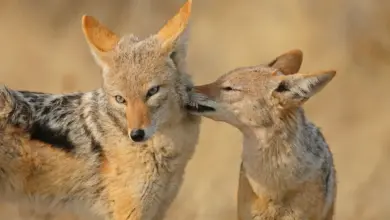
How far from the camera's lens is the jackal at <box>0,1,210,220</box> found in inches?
133

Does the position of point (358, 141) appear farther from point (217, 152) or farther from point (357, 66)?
point (217, 152)

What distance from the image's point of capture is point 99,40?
3568 mm

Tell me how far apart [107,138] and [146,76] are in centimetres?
47

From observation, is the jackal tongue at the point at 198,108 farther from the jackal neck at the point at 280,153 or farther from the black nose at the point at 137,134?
the black nose at the point at 137,134

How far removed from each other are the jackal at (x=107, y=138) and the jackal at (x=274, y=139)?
20 cm

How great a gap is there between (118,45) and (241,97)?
595 mm

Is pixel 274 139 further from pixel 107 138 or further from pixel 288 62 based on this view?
pixel 107 138

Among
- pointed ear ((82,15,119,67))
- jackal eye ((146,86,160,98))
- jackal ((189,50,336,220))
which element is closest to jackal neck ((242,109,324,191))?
jackal ((189,50,336,220))

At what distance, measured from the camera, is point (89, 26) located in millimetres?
3645

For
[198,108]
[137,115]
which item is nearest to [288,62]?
[198,108]

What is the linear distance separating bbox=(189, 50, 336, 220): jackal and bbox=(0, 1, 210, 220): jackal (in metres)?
0.20

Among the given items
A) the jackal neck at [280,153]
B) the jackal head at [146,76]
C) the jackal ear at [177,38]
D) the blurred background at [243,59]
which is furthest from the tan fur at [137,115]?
the blurred background at [243,59]

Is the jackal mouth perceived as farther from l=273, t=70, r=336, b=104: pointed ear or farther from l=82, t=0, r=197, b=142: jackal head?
l=273, t=70, r=336, b=104: pointed ear

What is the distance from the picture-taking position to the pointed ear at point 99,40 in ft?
11.3
